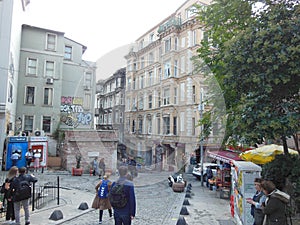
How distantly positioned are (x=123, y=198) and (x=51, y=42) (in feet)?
62.4

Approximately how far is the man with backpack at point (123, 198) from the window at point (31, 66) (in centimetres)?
1789

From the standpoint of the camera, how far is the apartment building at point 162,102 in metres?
3.59

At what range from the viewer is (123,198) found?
4.16m

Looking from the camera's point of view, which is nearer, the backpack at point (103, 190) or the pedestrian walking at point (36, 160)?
the backpack at point (103, 190)

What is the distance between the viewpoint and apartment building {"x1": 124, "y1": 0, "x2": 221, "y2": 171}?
3.59 m

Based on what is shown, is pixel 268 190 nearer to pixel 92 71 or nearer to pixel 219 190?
pixel 92 71

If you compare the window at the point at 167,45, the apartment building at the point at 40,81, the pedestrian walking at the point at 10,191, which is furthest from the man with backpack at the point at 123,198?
the apartment building at the point at 40,81

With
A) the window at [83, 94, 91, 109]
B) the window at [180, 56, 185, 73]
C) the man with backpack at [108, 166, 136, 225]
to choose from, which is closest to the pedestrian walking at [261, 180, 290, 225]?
the man with backpack at [108, 166, 136, 225]

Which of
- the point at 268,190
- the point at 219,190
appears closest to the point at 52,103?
the point at 219,190

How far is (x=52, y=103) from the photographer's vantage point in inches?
789

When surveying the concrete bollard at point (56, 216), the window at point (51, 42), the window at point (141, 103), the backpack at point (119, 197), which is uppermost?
the window at point (51, 42)

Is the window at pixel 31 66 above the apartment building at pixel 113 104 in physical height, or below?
above

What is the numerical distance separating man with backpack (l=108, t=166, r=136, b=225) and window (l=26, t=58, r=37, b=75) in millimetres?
17892

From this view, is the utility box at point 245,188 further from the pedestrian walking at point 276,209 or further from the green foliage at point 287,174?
the pedestrian walking at point 276,209
